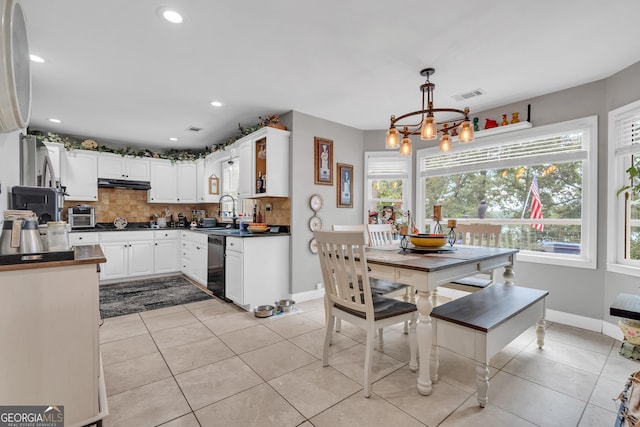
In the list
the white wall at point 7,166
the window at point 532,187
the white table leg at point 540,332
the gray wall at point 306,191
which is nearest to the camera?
the white wall at point 7,166

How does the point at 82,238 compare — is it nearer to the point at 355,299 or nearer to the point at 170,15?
the point at 170,15

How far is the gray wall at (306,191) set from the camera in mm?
3846

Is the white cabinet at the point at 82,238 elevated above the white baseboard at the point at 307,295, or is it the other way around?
the white cabinet at the point at 82,238

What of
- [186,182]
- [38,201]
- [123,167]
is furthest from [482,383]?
[123,167]

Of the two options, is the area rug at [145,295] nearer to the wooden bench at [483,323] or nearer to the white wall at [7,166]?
the white wall at [7,166]

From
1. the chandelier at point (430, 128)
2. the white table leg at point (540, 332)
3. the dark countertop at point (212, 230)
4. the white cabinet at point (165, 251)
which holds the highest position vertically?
the chandelier at point (430, 128)

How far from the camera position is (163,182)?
18.7ft

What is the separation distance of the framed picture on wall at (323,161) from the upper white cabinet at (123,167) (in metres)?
3.50

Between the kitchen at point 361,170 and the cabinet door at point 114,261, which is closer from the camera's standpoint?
the kitchen at point 361,170

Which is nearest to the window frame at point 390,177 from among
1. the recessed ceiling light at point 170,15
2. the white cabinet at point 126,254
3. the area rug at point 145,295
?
the area rug at point 145,295

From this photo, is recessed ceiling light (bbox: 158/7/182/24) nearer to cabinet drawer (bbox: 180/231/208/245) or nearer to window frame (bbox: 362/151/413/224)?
cabinet drawer (bbox: 180/231/208/245)

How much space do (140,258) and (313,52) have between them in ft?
14.8

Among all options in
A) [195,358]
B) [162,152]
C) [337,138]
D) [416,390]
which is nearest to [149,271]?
[162,152]

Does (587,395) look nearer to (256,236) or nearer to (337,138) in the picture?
(256,236)
